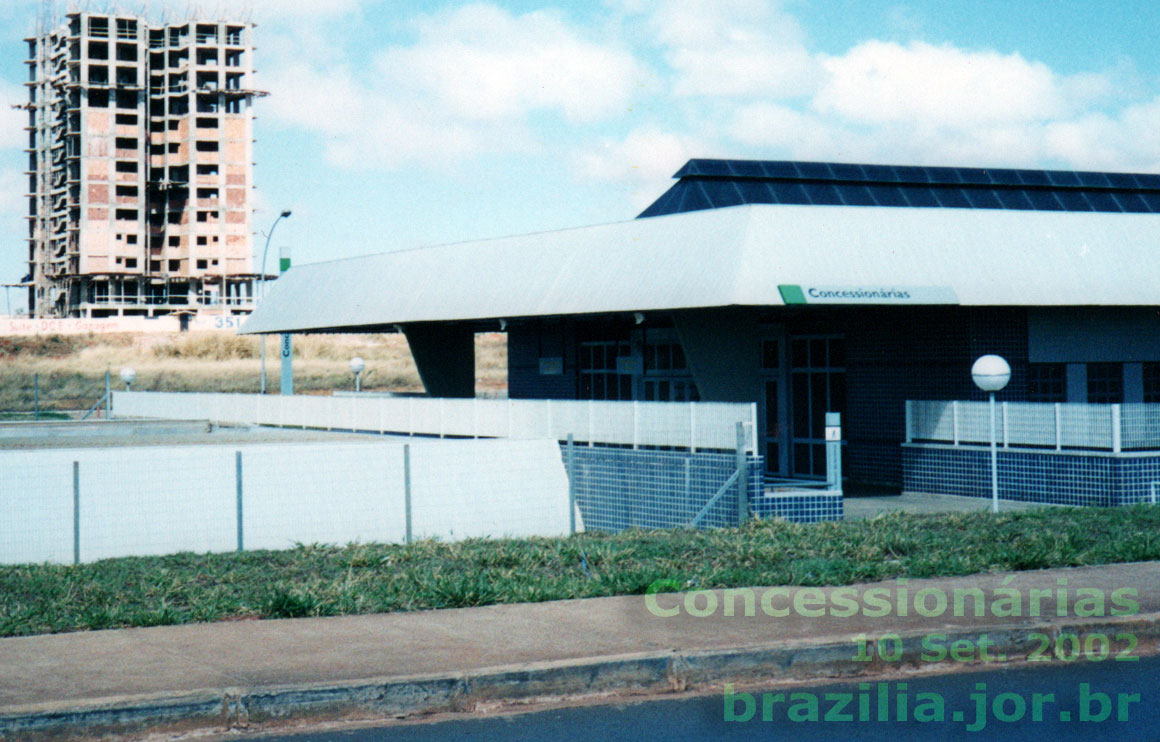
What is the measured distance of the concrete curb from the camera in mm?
6836

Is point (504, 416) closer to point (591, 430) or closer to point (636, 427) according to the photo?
point (591, 430)

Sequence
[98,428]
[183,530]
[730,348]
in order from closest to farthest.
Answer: [183,530], [730,348], [98,428]

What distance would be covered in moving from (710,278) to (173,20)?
109731mm

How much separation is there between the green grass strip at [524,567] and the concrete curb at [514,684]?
2.24m

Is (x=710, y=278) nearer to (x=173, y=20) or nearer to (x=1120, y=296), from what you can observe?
(x=1120, y=296)

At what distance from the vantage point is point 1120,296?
835 inches

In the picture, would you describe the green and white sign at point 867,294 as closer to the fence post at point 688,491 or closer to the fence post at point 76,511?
the fence post at point 688,491

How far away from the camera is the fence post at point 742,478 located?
56.3ft

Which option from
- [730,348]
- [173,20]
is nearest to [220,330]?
[173,20]

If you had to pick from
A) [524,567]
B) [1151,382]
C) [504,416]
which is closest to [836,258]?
[504,416]

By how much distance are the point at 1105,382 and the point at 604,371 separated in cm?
1029

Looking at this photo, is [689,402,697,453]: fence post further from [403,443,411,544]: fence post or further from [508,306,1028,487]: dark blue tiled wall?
[403,443,411,544]: fence post

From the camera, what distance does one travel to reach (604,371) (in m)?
28.2

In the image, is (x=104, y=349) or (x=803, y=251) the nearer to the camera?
(x=803, y=251)
